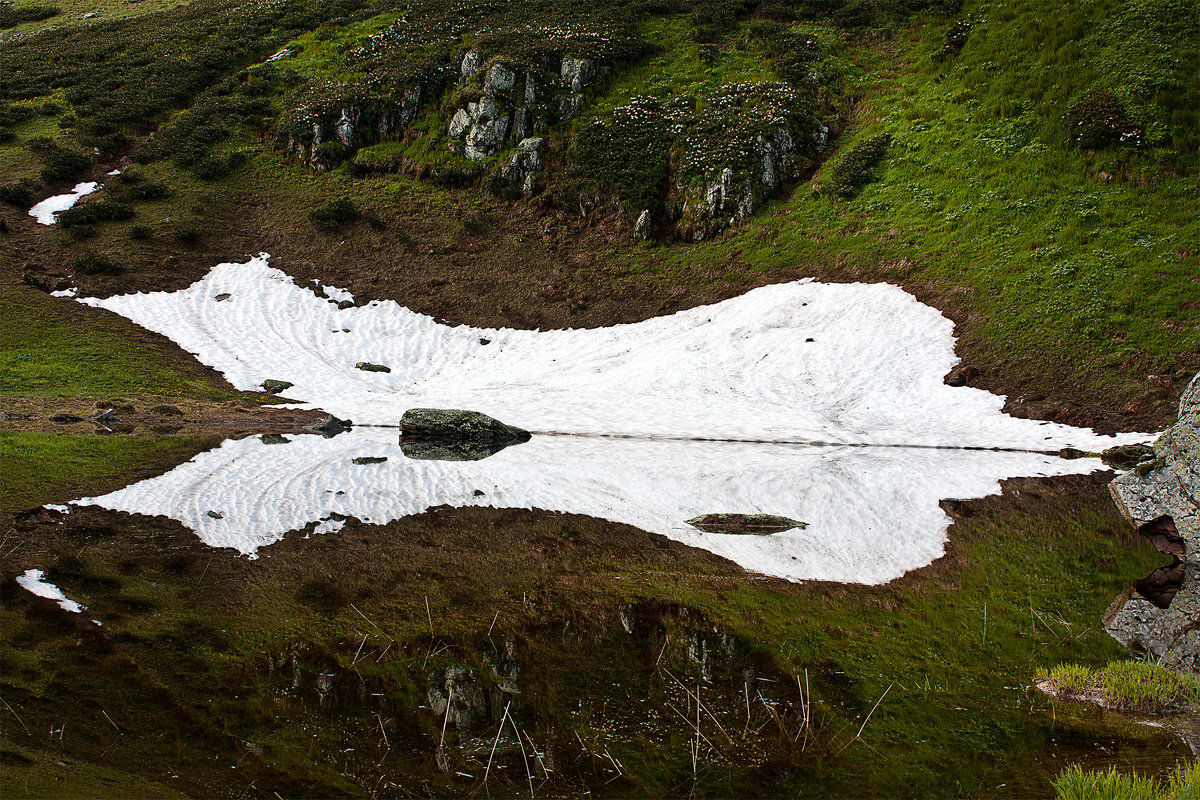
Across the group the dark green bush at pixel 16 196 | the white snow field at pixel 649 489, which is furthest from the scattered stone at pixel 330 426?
the dark green bush at pixel 16 196

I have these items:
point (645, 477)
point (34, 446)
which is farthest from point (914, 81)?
point (34, 446)

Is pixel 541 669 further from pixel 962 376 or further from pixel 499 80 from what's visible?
pixel 499 80

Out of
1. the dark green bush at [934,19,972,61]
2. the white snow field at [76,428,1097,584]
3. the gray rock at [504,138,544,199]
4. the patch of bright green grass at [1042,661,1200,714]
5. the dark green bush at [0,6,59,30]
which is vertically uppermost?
the dark green bush at [0,6,59,30]

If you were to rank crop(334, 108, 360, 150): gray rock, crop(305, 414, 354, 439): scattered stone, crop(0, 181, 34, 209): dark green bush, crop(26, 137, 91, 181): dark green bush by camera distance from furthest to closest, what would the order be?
crop(334, 108, 360, 150): gray rock, crop(26, 137, 91, 181): dark green bush, crop(0, 181, 34, 209): dark green bush, crop(305, 414, 354, 439): scattered stone

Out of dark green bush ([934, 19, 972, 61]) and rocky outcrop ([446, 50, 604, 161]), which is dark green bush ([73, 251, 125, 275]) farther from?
dark green bush ([934, 19, 972, 61])

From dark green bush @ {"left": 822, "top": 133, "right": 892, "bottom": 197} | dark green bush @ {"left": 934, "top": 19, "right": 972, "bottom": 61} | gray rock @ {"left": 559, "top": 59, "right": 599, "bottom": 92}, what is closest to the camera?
dark green bush @ {"left": 822, "top": 133, "right": 892, "bottom": 197}

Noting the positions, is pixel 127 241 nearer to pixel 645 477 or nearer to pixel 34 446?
pixel 34 446

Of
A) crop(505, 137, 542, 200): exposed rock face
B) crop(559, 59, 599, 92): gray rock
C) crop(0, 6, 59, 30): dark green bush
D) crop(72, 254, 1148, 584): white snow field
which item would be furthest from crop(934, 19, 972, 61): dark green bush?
crop(0, 6, 59, 30): dark green bush

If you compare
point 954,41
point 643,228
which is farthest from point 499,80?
point 954,41
